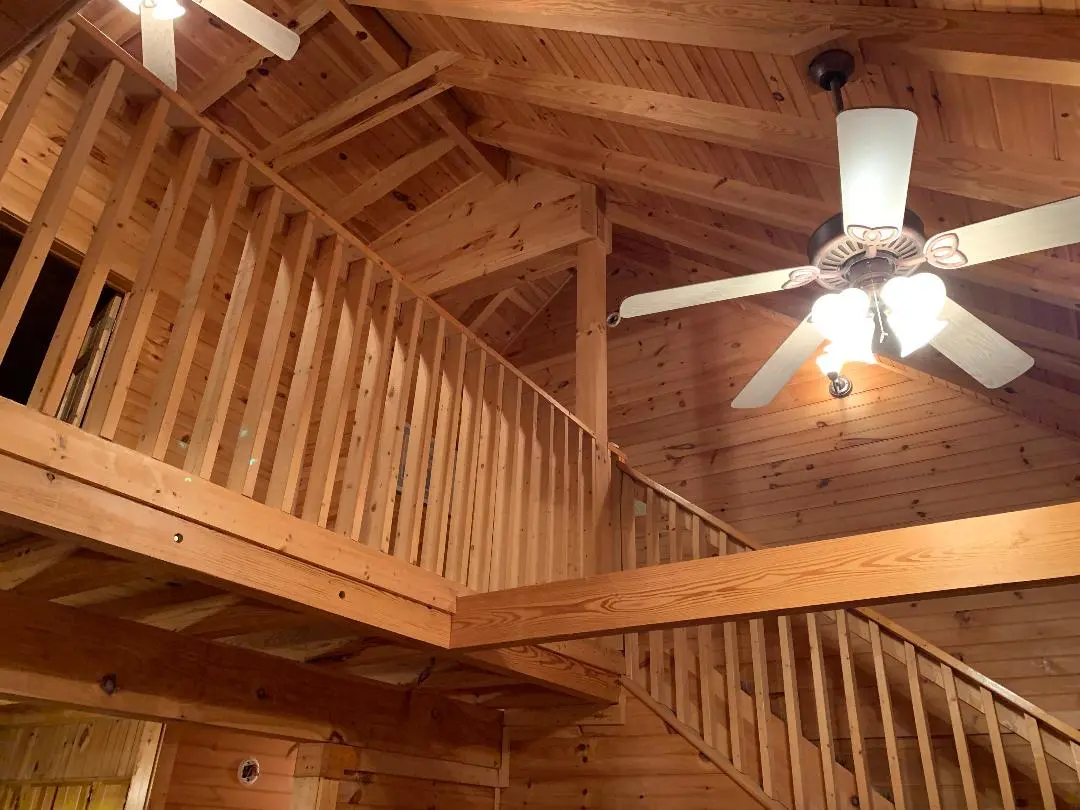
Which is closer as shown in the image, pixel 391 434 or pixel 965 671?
pixel 391 434

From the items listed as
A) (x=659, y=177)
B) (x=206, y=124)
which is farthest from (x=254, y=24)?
(x=659, y=177)

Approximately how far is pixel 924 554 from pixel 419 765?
8.79 ft

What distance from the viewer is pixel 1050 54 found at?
2324 mm

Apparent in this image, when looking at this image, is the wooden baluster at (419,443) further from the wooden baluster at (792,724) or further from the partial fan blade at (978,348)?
the partial fan blade at (978,348)

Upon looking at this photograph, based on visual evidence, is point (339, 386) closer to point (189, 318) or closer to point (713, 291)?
point (189, 318)

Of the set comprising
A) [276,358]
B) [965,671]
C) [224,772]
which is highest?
[276,358]

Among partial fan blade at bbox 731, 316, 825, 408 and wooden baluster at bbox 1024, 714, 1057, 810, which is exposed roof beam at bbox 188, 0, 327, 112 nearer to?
partial fan blade at bbox 731, 316, 825, 408

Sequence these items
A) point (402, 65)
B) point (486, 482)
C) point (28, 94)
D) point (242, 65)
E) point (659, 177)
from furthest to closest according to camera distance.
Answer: point (402, 65)
point (242, 65)
point (659, 177)
point (486, 482)
point (28, 94)

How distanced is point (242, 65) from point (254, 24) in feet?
6.00

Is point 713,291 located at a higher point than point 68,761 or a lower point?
higher

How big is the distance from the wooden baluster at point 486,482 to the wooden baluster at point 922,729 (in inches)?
67.7

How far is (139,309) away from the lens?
7.16ft

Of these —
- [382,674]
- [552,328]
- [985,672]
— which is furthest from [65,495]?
[552,328]

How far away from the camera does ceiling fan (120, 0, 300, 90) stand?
272 centimetres
